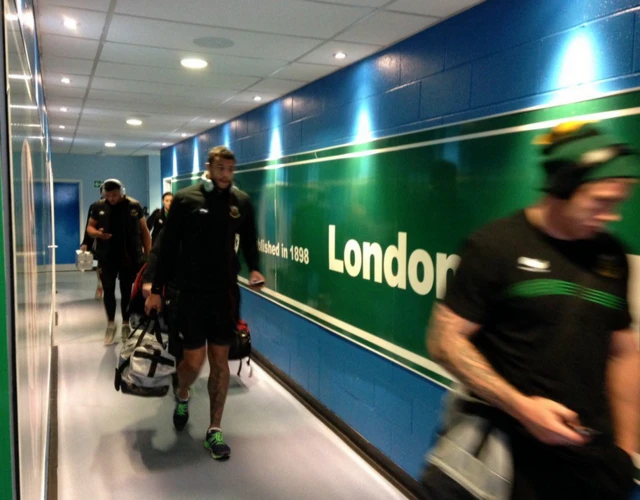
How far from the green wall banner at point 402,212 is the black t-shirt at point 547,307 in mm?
504

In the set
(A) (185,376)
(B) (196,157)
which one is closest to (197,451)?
(A) (185,376)

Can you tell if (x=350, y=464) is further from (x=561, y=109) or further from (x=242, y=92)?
(x=242, y=92)

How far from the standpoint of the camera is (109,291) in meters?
5.25

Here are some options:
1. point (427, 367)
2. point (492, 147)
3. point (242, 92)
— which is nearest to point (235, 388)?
point (427, 367)

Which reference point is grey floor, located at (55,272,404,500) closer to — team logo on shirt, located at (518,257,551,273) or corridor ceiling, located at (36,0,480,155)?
team logo on shirt, located at (518,257,551,273)

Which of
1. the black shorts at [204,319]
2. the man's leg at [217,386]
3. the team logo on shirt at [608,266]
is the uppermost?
the team logo on shirt at [608,266]

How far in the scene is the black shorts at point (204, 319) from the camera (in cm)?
305

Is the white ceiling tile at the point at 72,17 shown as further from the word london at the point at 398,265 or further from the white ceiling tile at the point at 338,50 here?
the word london at the point at 398,265

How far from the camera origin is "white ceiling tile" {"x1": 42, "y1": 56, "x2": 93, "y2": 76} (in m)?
3.52

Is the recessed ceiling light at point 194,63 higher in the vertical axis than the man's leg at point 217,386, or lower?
higher

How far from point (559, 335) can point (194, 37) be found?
249cm

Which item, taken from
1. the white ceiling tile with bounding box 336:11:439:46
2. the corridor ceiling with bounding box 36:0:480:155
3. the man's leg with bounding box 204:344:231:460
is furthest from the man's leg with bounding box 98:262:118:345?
the white ceiling tile with bounding box 336:11:439:46

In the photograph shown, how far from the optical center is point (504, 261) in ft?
4.19

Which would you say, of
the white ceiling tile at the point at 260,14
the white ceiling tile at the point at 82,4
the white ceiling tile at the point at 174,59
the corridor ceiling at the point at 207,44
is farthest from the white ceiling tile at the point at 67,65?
the white ceiling tile at the point at 260,14
